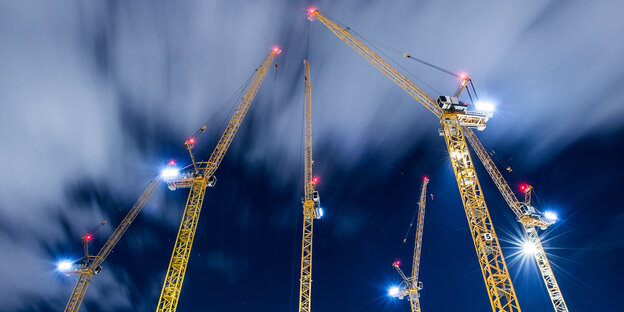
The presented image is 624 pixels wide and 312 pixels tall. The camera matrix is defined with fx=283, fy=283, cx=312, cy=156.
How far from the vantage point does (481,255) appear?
30203 mm

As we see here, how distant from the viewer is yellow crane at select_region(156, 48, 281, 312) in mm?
36812

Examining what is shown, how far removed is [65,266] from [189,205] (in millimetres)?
39666

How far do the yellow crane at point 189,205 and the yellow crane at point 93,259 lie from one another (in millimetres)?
24247

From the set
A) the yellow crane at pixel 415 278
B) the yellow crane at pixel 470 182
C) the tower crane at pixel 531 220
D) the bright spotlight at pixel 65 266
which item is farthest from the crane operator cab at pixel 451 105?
the bright spotlight at pixel 65 266

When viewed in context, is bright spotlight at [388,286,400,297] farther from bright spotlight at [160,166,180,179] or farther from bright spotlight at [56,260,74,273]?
bright spotlight at [56,260,74,273]

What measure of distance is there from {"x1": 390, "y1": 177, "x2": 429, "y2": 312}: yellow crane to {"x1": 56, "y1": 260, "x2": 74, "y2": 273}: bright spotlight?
7823 centimetres

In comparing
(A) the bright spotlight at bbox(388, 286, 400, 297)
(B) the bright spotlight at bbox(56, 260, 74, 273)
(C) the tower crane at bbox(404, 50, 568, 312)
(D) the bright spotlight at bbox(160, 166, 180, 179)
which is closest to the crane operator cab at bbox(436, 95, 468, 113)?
(C) the tower crane at bbox(404, 50, 568, 312)

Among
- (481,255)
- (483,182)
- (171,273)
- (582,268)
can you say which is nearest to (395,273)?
(483,182)

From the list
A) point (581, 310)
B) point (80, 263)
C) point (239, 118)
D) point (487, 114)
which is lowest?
point (581, 310)

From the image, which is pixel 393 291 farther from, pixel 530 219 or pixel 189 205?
pixel 189 205

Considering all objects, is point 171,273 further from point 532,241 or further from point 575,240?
point 575,240

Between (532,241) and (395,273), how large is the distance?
1637 inches

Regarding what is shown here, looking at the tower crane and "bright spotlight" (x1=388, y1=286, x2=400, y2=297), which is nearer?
the tower crane

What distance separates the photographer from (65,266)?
58.1 metres
